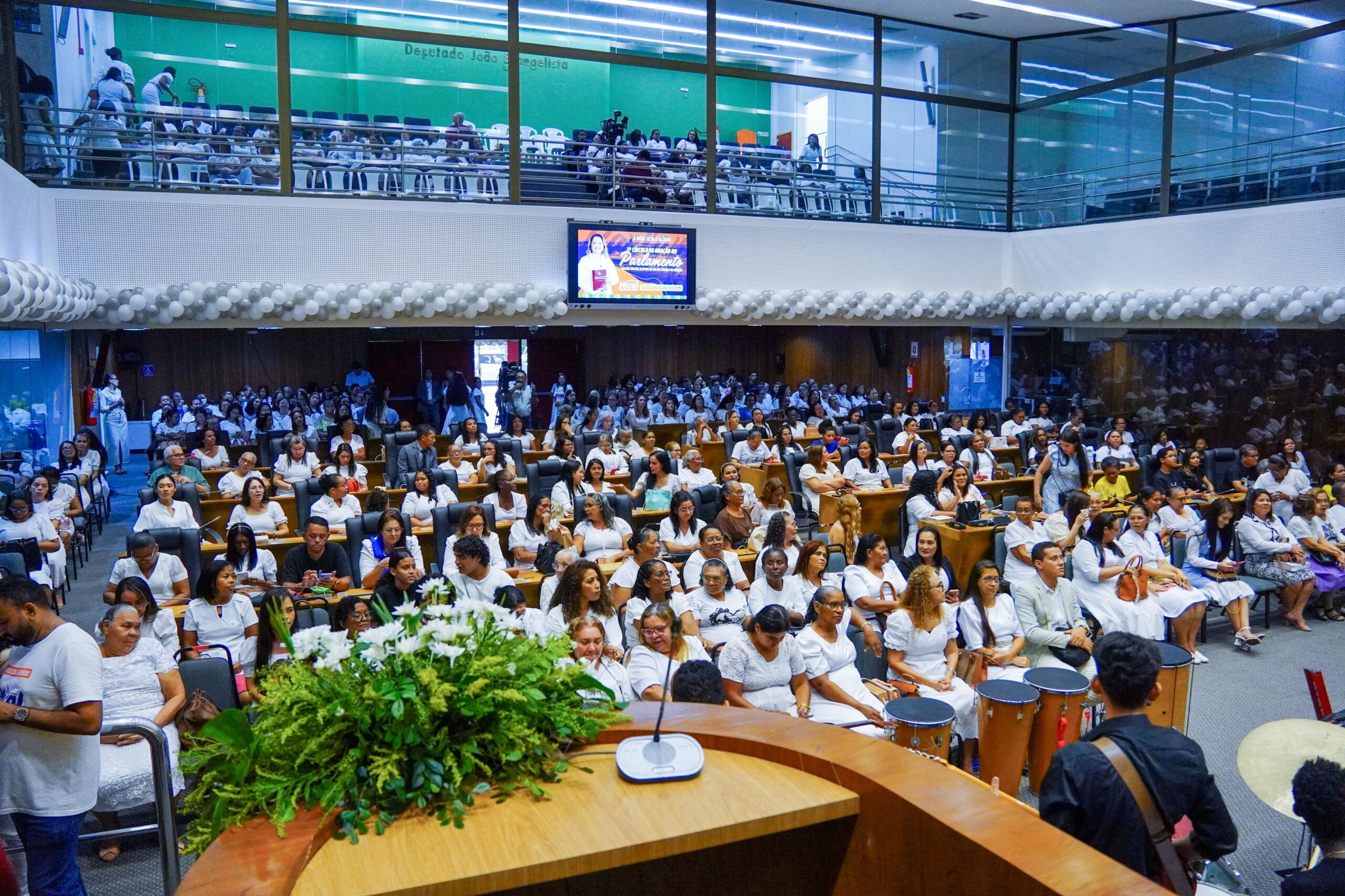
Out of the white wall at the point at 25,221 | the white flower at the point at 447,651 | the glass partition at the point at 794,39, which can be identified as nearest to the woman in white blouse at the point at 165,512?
the white wall at the point at 25,221

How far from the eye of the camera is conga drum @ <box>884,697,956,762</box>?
4.84m

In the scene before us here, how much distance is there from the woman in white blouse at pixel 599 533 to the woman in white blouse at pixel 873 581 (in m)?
1.95

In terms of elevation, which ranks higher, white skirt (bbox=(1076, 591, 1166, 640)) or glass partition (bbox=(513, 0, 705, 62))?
glass partition (bbox=(513, 0, 705, 62))

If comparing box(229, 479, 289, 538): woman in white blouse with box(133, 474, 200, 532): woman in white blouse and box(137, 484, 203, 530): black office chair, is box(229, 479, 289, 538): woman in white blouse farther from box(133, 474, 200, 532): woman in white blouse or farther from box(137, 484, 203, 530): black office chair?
box(137, 484, 203, 530): black office chair

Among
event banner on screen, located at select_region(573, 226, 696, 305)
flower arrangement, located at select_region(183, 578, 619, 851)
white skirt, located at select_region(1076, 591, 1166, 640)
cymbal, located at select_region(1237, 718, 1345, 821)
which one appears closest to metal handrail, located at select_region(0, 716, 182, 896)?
flower arrangement, located at select_region(183, 578, 619, 851)

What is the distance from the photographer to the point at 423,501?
30.5ft

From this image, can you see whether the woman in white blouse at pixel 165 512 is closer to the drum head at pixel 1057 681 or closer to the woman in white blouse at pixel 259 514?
the woman in white blouse at pixel 259 514

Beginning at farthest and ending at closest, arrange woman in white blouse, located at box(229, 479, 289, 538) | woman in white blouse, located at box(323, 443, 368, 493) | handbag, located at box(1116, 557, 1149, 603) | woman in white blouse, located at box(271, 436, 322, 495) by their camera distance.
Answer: woman in white blouse, located at box(271, 436, 322, 495) → woman in white blouse, located at box(323, 443, 368, 493) → woman in white blouse, located at box(229, 479, 289, 538) → handbag, located at box(1116, 557, 1149, 603)

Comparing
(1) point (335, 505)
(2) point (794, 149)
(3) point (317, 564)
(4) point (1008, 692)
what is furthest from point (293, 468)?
(2) point (794, 149)

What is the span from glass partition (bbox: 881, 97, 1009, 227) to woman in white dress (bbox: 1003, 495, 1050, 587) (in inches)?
367

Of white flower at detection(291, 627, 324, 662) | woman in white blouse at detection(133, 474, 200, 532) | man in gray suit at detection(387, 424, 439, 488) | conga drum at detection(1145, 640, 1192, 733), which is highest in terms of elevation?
white flower at detection(291, 627, 324, 662)

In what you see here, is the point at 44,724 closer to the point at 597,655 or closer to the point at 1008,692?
the point at 597,655

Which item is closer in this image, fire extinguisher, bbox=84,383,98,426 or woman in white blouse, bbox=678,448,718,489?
woman in white blouse, bbox=678,448,718,489

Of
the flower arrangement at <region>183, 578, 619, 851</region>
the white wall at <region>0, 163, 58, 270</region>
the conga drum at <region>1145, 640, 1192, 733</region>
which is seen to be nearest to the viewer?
the flower arrangement at <region>183, 578, 619, 851</region>
